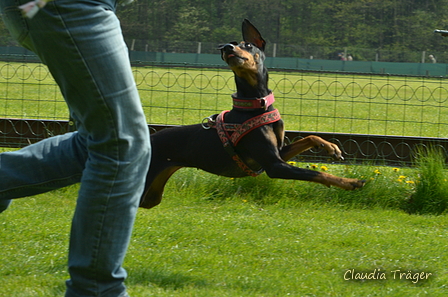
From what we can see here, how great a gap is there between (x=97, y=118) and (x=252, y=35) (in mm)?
2311

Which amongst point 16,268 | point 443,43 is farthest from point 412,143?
point 443,43

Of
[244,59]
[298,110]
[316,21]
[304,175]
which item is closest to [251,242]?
[304,175]

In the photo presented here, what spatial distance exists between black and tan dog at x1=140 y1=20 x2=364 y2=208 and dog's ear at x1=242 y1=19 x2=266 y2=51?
226 mm

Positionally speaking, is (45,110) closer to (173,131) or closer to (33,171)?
(173,131)

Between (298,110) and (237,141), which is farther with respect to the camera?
(298,110)

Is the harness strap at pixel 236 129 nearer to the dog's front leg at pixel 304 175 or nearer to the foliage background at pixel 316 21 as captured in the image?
the dog's front leg at pixel 304 175

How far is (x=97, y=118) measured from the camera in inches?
64.8

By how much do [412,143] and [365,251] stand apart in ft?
6.36

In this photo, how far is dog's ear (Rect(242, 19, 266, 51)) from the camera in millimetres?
3750

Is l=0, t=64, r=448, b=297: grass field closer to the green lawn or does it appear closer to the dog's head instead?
the green lawn

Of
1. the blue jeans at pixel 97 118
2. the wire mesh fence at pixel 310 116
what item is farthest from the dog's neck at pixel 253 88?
the blue jeans at pixel 97 118

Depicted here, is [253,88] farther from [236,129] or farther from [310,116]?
[310,116]

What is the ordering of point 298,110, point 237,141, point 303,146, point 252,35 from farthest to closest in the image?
point 298,110 → point 252,35 → point 303,146 → point 237,141

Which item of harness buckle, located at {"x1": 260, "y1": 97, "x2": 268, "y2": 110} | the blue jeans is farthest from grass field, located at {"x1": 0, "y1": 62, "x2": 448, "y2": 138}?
the blue jeans
